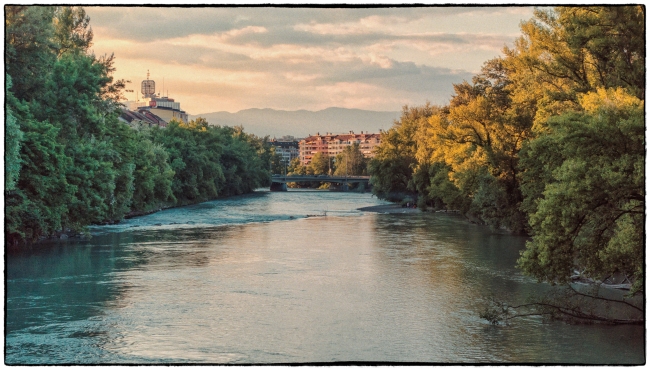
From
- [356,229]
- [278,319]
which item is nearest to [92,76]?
[356,229]

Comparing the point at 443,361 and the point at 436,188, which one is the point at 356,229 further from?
the point at 443,361

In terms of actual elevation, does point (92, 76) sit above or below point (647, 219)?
above

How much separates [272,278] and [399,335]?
637 cm

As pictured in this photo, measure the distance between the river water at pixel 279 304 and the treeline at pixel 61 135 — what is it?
1.37 metres

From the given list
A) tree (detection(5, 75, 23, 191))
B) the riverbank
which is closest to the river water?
tree (detection(5, 75, 23, 191))

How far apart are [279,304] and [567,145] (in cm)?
673

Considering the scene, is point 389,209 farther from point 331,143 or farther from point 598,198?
point 331,143

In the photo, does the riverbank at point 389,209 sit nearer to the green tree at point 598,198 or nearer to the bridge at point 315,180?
the green tree at point 598,198

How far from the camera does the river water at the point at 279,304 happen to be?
42.3 feet

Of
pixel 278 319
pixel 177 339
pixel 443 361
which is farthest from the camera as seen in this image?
pixel 278 319

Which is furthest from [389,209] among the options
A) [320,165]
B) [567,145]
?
[320,165]

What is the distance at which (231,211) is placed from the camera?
45.7 metres

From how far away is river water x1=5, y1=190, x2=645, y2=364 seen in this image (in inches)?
508

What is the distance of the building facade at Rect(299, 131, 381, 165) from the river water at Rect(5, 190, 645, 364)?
5235 inches
